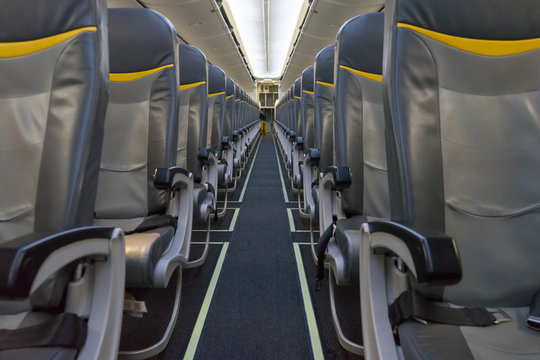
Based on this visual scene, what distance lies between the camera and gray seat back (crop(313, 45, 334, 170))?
2430 mm

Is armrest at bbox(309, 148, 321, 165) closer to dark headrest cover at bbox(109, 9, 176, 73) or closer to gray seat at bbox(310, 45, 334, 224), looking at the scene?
gray seat at bbox(310, 45, 334, 224)

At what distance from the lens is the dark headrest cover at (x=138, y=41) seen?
155 cm

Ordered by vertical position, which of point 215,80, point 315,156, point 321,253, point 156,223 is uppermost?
point 215,80

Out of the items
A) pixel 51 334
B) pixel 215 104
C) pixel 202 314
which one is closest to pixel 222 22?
pixel 215 104

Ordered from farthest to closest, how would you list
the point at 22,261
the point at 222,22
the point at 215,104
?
the point at 222,22 < the point at 215,104 < the point at 22,261

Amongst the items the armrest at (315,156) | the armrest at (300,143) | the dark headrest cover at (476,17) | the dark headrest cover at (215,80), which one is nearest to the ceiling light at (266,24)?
the dark headrest cover at (215,80)

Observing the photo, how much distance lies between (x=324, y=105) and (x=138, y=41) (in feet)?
4.81

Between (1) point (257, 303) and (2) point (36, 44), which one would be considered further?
(1) point (257, 303)

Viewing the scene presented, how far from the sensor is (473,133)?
3.07 feet

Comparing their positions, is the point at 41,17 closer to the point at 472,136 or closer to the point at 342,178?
the point at 342,178

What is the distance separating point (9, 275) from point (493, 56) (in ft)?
4.35

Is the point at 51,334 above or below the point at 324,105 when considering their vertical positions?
below

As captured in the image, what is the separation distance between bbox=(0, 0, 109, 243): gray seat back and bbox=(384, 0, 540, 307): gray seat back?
96cm

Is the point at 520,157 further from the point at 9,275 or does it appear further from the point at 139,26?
the point at 139,26
